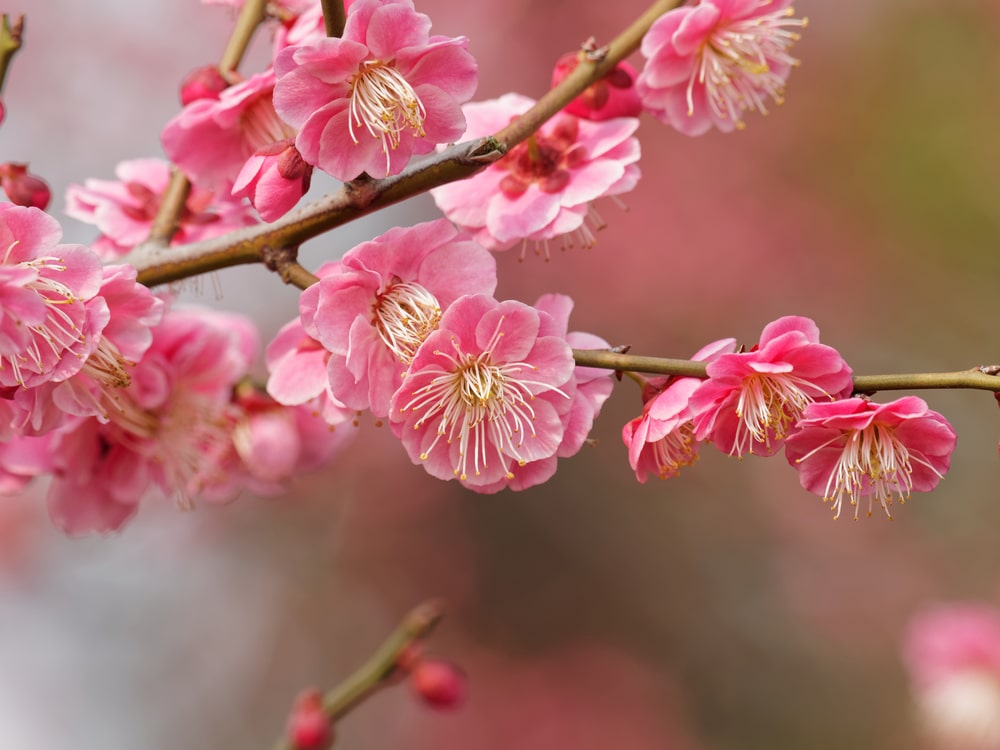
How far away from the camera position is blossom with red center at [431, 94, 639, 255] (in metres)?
1.05

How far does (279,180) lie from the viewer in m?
0.89

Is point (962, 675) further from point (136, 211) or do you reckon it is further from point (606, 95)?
point (136, 211)

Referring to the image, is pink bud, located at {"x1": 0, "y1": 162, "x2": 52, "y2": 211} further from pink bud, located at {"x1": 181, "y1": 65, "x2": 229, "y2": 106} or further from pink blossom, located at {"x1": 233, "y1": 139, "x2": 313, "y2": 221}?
pink blossom, located at {"x1": 233, "y1": 139, "x2": 313, "y2": 221}

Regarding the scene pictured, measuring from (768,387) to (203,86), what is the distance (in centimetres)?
70

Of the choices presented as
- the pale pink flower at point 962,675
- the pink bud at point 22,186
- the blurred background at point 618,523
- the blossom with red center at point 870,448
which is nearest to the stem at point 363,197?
the pink bud at point 22,186

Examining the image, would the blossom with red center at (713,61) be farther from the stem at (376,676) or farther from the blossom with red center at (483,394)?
the stem at (376,676)

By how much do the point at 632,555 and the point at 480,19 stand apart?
9.88ft

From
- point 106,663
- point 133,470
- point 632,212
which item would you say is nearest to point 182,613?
point 106,663

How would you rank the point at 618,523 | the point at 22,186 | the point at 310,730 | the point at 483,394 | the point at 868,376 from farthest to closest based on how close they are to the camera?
1. the point at 618,523
2. the point at 310,730
3. the point at 22,186
4. the point at 483,394
5. the point at 868,376

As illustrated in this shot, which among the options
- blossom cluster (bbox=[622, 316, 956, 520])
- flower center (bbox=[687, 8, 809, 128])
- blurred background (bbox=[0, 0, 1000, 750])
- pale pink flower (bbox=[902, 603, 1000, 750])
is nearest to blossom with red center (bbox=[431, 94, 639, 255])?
flower center (bbox=[687, 8, 809, 128])

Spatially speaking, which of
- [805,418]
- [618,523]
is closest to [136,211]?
[805,418]

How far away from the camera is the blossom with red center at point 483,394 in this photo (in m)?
0.87

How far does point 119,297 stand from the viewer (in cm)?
90

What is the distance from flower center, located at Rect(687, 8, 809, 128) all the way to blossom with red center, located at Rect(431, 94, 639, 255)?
124 mm
